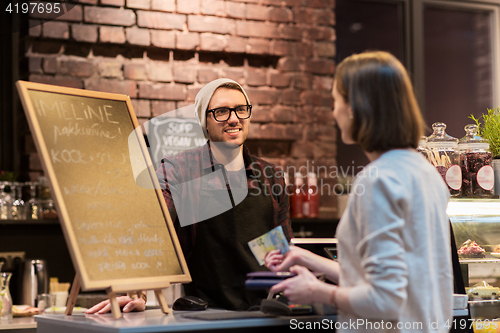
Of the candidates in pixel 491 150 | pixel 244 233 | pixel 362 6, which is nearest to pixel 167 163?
pixel 244 233

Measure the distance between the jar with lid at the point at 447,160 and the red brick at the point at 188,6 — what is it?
6.81ft

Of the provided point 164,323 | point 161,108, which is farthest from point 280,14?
point 164,323

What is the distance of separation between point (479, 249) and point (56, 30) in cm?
266

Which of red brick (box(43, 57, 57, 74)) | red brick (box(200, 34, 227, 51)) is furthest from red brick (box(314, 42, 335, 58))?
red brick (box(43, 57, 57, 74))

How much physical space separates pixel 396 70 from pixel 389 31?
11.4 ft

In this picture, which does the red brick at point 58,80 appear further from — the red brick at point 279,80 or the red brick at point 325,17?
the red brick at point 325,17

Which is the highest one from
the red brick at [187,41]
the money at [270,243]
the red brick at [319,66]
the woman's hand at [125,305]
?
the red brick at [187,41]

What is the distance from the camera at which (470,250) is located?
6.89ft

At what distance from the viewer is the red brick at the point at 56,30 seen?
10.8 ft

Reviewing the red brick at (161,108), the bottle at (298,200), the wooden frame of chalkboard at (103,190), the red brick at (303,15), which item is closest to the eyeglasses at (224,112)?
the wooden frame of chalkboard at (103,190)

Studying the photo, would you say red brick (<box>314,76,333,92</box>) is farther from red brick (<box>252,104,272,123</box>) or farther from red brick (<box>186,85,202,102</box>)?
red brick (<box>186,85,202,102</box>)

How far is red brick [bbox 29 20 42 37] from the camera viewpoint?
129 inches

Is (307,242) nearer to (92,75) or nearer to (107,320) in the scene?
(107,320)

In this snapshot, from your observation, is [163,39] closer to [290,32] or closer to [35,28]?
[35,28]
